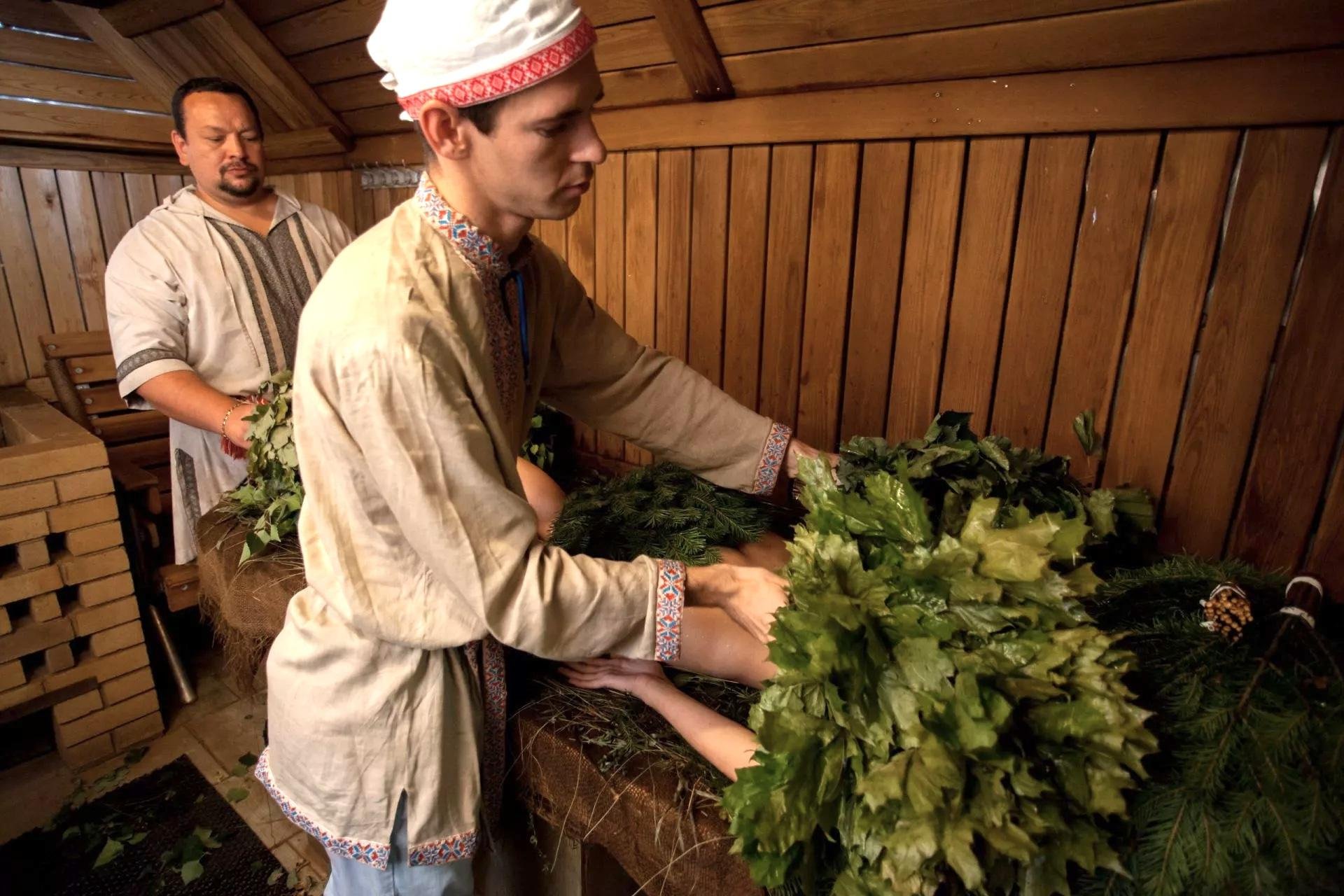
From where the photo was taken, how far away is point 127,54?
416 cm

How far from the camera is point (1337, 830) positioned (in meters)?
1.07

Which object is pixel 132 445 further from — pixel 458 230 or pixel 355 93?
pixel 458 230

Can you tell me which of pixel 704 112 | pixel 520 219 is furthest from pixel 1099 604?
pixel 704 112

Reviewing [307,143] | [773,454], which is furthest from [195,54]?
[773,454]

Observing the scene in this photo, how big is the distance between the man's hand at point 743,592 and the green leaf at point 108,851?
9.26 ft

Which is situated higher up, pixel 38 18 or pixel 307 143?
pixel 38 18

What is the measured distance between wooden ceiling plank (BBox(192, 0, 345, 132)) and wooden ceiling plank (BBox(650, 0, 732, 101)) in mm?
2370

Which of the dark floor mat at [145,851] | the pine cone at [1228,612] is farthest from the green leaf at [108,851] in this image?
the pine cone at [1228,612]

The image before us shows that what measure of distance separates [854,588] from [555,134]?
3.40 ft

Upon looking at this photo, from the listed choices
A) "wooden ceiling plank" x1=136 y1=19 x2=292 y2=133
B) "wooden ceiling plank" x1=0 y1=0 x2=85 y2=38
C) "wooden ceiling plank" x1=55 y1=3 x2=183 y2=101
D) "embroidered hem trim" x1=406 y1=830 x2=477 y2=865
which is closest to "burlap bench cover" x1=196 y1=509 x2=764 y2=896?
"embroidered hem trim" x1=406 y1=830 x2=477 y2=865

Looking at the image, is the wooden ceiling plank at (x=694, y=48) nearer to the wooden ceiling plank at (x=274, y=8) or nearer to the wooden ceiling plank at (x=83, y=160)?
the wooden ceiling plank at (x=274, y=8)

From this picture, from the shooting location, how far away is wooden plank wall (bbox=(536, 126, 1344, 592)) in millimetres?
1882

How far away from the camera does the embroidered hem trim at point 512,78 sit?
4.56 feet

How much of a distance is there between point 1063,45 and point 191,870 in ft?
12.9
